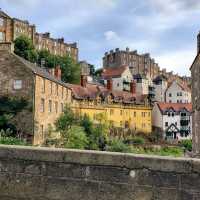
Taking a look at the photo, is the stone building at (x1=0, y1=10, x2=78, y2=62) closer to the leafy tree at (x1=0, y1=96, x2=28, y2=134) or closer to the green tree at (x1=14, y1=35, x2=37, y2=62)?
the green tree at (x1=14, y1=35, x2=37, y2=62)

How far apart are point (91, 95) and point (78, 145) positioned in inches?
1101

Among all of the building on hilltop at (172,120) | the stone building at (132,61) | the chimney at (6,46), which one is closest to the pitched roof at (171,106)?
the building on hilltop at (172,120)

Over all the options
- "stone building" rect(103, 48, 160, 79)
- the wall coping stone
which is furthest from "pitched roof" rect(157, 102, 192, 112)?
the wall coping stone

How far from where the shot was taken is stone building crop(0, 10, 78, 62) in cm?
9796

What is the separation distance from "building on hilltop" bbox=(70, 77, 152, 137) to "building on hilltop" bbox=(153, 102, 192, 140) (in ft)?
13.5

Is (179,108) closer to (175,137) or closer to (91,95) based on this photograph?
(175,137)

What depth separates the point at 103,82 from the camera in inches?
4102

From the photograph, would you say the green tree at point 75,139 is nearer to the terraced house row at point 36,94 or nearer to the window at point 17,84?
the terraced house row at point 36,94

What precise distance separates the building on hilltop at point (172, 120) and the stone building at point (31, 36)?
124 ft

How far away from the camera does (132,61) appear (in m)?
153

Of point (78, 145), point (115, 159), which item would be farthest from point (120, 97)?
point (115, 159)

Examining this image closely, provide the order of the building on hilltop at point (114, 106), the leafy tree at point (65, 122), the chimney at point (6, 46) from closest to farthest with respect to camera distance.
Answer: the chimney at point (6, 46), the leafy tree at point (65, 122), the building on hilltop at point (114, 106)

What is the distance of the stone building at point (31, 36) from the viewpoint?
9796 cm

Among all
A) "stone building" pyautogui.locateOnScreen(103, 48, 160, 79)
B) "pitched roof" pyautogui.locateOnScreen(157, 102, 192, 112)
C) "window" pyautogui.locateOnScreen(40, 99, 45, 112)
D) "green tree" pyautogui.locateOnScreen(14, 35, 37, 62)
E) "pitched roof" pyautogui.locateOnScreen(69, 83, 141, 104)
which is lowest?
"window" pyautogui.locateOnScreen(40, 99, 45, 112)
